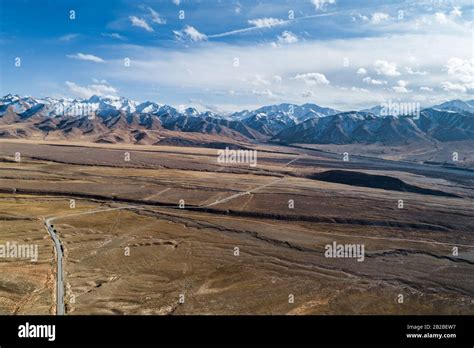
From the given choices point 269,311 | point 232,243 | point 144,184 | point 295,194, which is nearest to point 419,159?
point 295,194

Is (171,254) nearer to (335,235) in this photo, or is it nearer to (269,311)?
(269,311)

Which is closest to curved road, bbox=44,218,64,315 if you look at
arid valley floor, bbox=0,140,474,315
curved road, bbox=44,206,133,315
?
curved road, bbox=44,206,133,315

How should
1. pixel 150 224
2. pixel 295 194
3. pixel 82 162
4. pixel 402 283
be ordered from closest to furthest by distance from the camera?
1. pixel 402 283
2. pixel 150 224
3. pixel 295 194
4. pixel 82 162

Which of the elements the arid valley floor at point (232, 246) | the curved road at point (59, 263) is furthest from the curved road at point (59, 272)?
the arid valley floor at point (232, 246)

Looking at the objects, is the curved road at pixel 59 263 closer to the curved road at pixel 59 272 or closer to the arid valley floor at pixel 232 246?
the curved road at pixel 59 272

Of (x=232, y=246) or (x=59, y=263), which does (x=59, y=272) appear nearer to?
(x=59, y=263)

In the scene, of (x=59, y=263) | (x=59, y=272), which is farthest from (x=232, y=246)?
(x=59, y=272)

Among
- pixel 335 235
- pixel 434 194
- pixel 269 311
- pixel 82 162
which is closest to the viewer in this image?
pixel 269 311

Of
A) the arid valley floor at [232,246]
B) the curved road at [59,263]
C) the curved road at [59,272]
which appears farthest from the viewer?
the arid valley floor at [232,246]
